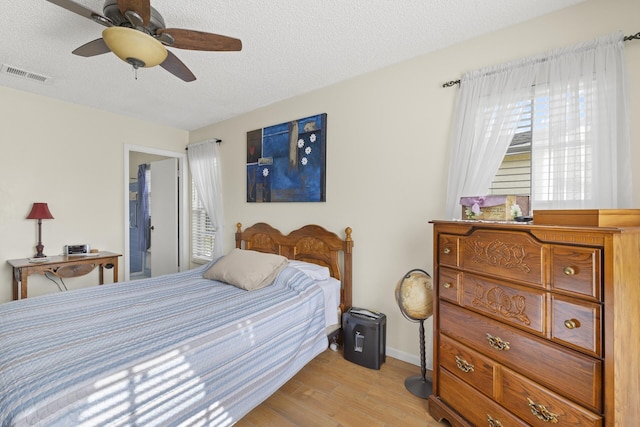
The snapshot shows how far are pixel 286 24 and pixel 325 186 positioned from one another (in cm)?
144

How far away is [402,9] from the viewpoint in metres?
1.77

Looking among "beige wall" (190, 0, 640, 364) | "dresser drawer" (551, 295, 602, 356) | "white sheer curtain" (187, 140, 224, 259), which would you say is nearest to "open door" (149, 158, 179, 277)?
"white sheer curtain" (187, 140, 224, 259)

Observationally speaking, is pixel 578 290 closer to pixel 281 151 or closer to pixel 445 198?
pixel 445 198

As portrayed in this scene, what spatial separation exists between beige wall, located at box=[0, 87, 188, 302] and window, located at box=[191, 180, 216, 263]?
3.01ft

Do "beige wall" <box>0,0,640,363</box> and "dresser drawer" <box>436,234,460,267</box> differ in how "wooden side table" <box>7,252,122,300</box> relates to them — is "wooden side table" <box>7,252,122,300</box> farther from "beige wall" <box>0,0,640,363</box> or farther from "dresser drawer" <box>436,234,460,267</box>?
"dresser drawer" <box>436,234,460,267</box>

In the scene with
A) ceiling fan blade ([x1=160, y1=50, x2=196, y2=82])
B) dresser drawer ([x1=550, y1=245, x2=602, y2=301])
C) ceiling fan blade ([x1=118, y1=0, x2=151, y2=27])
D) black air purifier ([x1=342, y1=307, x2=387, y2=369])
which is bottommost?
black air purifier ([x1=342, y1=307, x2=387, y2=369])

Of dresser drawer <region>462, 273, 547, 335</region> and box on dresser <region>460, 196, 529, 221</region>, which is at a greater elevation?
box on dresser <region>460, 196, 529, 221</region>

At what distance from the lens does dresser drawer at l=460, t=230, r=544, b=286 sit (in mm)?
1237

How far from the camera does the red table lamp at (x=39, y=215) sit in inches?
116

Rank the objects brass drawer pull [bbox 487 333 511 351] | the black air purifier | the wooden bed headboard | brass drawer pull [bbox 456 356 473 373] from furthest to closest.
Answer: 1. the wooden bed headboard
2. the black air purifier
3. brass drawer pull [bbox 456 356 473 373]
4. brass drawer pull [bbox 487 333 511 351]

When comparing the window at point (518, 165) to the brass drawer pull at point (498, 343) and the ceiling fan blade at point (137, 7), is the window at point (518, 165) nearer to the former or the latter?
the brass drawer pull at point (498, 343)

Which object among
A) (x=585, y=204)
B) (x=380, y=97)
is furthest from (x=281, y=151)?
(x=585, y=204)

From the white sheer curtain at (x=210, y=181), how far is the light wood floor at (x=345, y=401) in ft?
7.34

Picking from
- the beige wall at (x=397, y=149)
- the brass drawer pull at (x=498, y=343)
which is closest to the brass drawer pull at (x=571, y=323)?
the brass drawer pull at (x=498, y=343)
